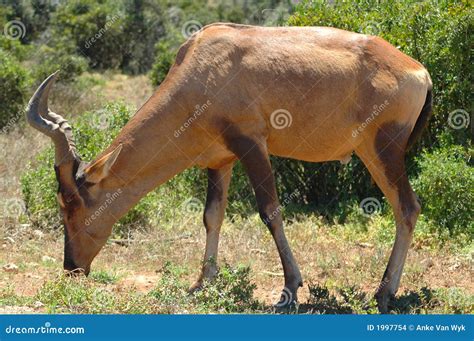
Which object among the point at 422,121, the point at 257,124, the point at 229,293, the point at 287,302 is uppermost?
the point at 257,124

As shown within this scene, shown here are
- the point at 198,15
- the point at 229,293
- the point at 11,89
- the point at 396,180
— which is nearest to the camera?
the point at 229,293

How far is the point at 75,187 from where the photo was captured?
8391 mm

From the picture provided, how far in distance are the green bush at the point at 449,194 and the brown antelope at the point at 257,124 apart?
5.95 feet

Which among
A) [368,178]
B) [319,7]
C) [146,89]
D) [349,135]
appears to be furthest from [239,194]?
[146,89]

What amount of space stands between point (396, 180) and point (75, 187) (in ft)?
10.6

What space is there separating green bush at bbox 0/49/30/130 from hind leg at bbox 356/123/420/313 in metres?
9.18

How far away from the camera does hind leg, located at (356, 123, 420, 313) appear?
870cm

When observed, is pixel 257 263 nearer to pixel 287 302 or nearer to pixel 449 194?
pixel 287 302

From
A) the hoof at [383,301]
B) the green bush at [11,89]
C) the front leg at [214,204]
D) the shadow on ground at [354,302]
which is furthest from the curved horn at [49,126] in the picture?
the green bush at [11,89]

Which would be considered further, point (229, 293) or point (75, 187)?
point (75, 187)

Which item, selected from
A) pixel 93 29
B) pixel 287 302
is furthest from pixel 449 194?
pixel 93 29

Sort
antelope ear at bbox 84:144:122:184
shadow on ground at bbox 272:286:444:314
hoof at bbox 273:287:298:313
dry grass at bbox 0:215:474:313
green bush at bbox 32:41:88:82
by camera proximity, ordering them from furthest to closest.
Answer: green bush at bbox 32:41:88:82, dry grass at bbox 0:215:474:313, antelope ear at bbox 84:144:122:184, hoof at bbox 273:287:298:313, shadow on ground at bbox 272:286:444:314

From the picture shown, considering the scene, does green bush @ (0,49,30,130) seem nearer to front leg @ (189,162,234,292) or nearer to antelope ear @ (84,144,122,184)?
front leg @ (189,162,234,292)

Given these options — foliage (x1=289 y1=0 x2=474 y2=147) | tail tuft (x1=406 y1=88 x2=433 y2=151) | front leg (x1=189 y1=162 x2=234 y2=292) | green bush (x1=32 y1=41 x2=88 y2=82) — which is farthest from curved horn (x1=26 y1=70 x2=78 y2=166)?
green bush (x1=32 y1=41 x2=88 y2=82)
